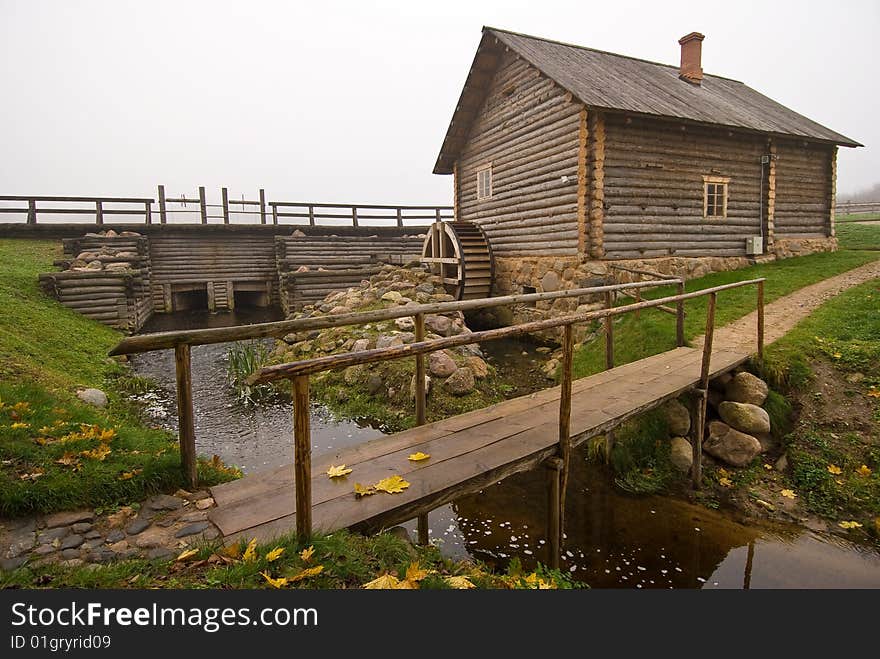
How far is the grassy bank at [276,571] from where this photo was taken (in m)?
2.36

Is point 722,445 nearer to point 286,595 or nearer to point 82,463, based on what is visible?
point 286,595

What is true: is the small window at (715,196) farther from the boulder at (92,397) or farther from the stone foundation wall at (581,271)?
the boulder at (92,397)

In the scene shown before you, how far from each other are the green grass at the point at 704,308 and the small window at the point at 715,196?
1729 mm

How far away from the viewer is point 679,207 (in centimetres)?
1310

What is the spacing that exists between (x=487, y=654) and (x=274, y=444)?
19.1 feet

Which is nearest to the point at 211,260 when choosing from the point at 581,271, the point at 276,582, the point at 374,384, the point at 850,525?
the point at 374,384

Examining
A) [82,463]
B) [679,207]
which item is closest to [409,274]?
[679,207]

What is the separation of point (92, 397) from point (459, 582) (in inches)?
280

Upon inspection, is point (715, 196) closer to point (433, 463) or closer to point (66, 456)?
point (433, 463)

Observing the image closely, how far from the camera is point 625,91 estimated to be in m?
12.7

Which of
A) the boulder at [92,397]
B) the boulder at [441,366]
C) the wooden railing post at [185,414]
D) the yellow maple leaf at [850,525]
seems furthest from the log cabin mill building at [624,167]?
the wooden railing post at [185,414]

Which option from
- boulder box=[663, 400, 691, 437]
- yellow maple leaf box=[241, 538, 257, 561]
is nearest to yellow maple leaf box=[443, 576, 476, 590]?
yellow maple leaf box=[241, 538, 257, 561]

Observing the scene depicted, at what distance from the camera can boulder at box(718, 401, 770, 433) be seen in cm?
630

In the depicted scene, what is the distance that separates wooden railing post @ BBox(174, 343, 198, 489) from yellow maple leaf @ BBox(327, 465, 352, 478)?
910 mm
